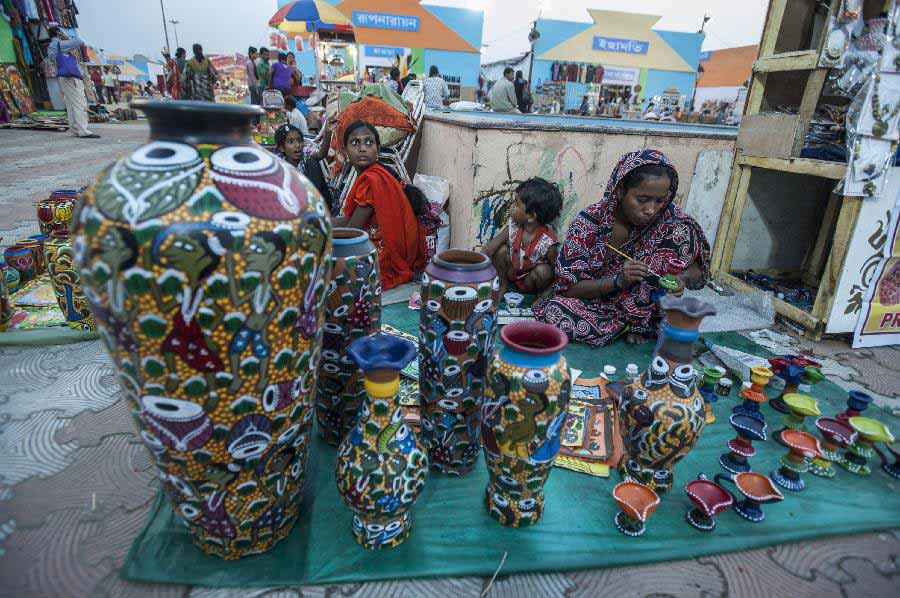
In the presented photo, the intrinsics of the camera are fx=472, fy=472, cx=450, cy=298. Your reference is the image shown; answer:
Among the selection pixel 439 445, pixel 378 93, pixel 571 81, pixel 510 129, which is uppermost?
pixel 571 81

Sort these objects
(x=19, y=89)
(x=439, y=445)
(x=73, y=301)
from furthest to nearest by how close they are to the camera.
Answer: (x=19, y=89) → (x=73, y=301) → (x=439, y=445)

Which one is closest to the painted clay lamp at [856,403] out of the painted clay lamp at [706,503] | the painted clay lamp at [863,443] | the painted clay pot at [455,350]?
the painted clay lamp at [863,443]

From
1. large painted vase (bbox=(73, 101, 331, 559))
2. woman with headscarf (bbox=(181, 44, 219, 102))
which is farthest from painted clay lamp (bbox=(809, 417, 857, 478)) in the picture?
woman with headscarf (bbox=(181, 44, 219, 102))

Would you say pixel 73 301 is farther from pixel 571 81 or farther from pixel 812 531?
pixel 571 81

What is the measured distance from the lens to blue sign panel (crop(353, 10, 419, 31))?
47.7 feet

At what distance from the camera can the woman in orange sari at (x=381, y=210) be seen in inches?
135

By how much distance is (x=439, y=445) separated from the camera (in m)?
1.72

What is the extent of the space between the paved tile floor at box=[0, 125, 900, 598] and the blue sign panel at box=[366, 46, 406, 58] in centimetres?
1502

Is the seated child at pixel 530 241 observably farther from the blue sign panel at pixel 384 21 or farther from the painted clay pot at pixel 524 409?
the blue sign panel at pixel 384 21

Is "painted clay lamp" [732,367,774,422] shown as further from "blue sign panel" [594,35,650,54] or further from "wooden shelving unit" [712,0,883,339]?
"blue sign panel" [594,35,650,54]

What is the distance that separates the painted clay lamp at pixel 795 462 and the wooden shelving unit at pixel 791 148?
1555 mm

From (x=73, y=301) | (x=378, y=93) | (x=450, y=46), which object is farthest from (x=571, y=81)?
(x=73, y=301)

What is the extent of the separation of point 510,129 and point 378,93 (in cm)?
166

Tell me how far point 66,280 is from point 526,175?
2.95 meters
